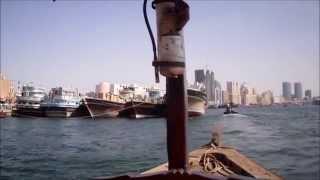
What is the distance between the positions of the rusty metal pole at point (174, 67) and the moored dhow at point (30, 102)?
7899 centimetres

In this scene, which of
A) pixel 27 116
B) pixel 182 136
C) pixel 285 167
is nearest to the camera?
pixel 182 136

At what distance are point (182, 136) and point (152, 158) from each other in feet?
59.1

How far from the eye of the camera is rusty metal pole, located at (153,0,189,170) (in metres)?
3.18

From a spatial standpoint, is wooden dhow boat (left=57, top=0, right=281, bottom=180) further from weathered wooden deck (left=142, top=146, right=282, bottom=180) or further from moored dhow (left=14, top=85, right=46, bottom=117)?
moored dhow (left=14, top=85, right=46, bottom=117)

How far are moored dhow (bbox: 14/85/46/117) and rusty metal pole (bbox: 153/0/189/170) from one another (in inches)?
3110

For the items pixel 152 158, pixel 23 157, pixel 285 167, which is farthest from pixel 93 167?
pixel 285 167

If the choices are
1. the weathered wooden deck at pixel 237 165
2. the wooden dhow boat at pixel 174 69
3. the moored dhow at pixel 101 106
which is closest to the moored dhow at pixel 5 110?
the moored dhow at pixel 101 106

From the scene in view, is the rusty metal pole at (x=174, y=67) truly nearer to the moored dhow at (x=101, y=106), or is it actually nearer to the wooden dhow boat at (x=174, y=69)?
the wooden dhow boat at (x=174, y=69)

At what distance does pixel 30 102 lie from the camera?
85375 millimetres

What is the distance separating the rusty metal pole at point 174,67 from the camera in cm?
318

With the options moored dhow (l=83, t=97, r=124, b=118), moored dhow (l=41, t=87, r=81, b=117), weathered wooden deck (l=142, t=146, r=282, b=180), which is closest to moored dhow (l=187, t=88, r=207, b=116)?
moored dhow (l=83, t=97, r=124, b=118)

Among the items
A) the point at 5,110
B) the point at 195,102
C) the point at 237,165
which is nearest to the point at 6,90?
the point at 5,110

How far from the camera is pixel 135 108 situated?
228ft

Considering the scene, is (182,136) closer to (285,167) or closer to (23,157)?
(285,167)
